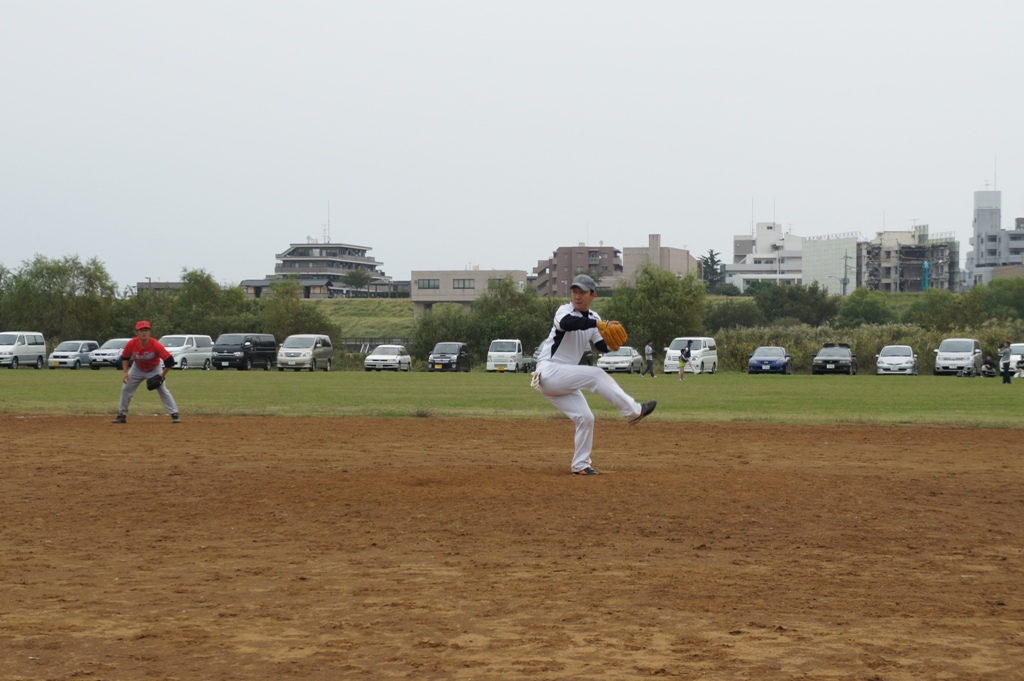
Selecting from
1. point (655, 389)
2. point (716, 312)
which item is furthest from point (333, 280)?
point (655, 389)

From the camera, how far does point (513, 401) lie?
27.9 m

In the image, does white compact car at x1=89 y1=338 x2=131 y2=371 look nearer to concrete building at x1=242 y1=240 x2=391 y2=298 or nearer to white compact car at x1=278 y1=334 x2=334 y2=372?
white compact car at x1=278 y1=334 x2=334 y2=372

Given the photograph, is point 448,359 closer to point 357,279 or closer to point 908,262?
point 357,279

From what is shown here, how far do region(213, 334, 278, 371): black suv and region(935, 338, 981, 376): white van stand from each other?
31.3 meters

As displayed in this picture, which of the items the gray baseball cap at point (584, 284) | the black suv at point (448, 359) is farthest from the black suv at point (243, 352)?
the gray baseball cap at point (584, 284)

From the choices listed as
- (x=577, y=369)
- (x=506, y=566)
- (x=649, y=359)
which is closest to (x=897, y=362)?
(x=649, y=359)

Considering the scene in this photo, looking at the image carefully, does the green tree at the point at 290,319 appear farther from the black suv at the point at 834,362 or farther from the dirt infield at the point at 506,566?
the dirt infield at the point at 506,566

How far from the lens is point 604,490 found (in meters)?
11.2

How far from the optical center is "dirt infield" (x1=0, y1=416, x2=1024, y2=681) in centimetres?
550

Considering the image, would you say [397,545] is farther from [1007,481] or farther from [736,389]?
[736,389]

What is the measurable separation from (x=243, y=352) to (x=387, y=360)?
22.5 ft

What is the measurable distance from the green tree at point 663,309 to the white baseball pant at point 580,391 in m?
59.9

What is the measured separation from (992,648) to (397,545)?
13.9 feet

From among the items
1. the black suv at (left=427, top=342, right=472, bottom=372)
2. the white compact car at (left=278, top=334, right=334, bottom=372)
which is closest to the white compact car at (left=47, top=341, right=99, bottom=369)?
the white compact car at (left=278, top=334, right=334, bottom=372)
